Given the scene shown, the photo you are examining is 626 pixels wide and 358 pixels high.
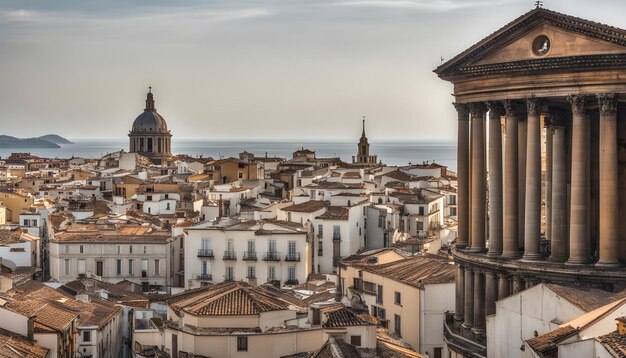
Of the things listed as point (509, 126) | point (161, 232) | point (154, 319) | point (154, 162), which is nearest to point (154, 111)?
point (154, 162)

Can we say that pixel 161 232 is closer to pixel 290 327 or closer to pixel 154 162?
pixel 290 327

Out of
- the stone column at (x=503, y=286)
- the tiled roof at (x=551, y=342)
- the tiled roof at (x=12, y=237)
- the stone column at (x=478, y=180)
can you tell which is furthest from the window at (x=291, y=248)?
the tiled roof at (x=551, y=342)

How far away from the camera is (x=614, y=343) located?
18.5 m

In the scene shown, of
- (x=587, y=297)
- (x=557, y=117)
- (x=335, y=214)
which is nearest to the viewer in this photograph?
(x=587, y=297)

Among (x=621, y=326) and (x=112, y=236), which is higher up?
(x=621, y=326)

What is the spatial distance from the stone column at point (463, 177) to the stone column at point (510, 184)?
2229 millimetres

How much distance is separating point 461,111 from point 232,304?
8.52 metres

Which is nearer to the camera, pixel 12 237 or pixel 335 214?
pixel 335 214

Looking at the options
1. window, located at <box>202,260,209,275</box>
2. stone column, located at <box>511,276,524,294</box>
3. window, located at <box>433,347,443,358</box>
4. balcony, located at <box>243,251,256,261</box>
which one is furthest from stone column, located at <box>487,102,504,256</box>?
window, located at <box>202,260,209,275</box>

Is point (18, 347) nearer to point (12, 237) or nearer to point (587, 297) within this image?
point (587, 297)

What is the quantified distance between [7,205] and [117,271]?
2640 centimetres

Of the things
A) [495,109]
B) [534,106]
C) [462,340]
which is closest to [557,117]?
[495,109]

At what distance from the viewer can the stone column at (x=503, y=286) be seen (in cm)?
3111

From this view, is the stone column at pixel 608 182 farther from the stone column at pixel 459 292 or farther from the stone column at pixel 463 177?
the stone column at pixel 463 177
